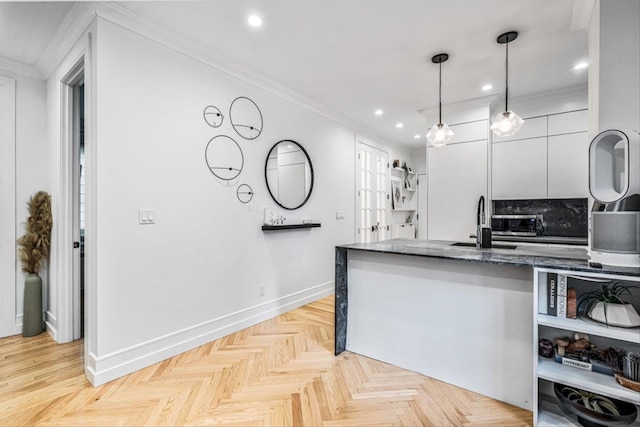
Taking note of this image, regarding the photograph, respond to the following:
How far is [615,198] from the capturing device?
1.61 m

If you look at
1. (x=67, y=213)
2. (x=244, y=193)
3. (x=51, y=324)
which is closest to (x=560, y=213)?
(x=244, y=193)

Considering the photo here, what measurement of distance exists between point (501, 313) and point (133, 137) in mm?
2828

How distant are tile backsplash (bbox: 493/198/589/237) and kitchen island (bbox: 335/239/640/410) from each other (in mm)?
2086

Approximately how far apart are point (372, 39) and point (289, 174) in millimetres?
1688

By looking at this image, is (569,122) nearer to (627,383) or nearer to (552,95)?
(552,95)

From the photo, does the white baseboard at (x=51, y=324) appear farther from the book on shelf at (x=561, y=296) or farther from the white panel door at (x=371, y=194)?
the book on shelf at (x=561, y=296)

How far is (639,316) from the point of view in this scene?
1530mm

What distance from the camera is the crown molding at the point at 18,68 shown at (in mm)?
2852

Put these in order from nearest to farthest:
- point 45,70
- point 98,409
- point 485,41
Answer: point 98,409, point 485,41, point 45,70

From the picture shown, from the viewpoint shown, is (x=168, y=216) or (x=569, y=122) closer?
(x=168, y=216)

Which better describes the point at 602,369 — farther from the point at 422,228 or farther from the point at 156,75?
the point at 422,228

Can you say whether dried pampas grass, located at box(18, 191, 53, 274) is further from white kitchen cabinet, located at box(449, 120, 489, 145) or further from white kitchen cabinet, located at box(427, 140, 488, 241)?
white kitchen cabinet, located at box(449, 120, 489, 145)

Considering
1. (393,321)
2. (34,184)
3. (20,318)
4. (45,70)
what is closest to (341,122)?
(393,321)

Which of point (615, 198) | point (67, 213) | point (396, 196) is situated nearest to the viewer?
point (615, 198)
